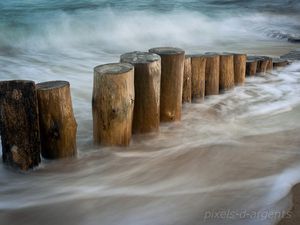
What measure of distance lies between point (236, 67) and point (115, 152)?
266 cm

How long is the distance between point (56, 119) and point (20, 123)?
0.28 metres

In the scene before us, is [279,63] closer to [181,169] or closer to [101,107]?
[181,169]

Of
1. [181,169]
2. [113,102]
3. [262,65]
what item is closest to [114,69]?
[113,102]

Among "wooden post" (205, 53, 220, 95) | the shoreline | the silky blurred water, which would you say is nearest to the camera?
the shoreline

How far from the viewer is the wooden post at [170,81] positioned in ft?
12.8

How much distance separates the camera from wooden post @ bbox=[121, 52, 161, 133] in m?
3.60

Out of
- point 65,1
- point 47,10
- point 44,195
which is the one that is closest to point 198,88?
point 44,195

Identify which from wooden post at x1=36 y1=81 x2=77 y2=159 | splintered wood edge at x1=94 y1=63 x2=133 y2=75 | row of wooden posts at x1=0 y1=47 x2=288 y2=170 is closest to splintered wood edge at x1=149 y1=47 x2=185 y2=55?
row of wooden posts at x1=0 y1=47 x2=288 y2=170

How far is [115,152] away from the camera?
11.7 ft

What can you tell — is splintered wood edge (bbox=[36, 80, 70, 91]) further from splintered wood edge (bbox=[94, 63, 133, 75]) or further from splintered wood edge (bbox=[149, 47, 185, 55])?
splintered wood edge (bbox=[149, 47, 185, 55])

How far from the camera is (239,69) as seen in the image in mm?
5508

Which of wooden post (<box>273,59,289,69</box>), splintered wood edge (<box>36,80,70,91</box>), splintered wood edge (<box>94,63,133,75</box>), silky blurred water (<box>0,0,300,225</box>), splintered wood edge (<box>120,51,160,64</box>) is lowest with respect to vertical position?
silky blurred water (<box>0,0,300,225</box>)

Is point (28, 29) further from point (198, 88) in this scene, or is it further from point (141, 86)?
point (141, 86)

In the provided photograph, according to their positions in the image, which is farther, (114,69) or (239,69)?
(239,69)
